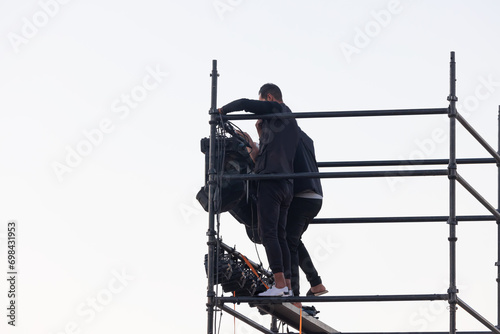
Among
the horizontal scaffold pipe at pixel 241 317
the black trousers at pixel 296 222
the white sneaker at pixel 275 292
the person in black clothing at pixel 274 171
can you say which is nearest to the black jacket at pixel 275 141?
the person in black clothing at pixel 274 171

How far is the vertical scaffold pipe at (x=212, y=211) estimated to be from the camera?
11.3 metres

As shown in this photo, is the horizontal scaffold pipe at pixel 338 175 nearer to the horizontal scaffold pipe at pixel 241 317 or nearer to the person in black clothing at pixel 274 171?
the person in black clothing at pixel 274 171

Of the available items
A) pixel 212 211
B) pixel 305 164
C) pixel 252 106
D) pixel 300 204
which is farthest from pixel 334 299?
pixel 252 106

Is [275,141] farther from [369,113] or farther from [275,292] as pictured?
[275,292]

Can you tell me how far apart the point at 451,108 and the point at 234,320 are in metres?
2.69

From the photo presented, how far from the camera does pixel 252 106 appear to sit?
11.5 metres

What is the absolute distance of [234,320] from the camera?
38.2 ft

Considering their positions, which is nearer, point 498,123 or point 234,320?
point 234,320

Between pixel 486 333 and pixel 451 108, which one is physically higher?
pixel 451 108

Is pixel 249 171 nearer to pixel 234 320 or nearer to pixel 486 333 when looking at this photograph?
pixel 234 320

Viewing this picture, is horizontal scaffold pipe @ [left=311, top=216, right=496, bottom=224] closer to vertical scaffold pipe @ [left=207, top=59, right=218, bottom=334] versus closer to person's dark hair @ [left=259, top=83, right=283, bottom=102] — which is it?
person's dark hair @ [left=259, top=83, right=283, bottom=102]

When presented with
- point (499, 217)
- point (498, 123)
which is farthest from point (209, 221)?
point (498, 123)

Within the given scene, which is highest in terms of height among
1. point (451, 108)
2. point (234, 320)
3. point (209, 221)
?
point (451, 108)

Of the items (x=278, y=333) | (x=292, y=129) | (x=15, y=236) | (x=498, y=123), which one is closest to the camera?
(x=292, y=129)
